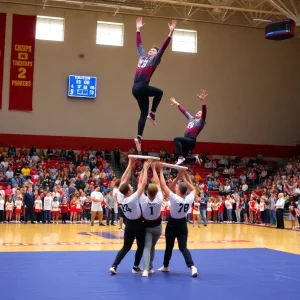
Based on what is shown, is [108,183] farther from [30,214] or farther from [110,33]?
[110,33]

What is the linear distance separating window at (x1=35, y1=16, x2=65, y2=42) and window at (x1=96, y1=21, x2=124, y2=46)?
7.98ft

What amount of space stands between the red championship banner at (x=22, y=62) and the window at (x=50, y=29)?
2.13ft

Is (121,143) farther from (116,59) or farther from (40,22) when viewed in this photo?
(40,22)

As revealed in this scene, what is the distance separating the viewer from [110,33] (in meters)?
33.5

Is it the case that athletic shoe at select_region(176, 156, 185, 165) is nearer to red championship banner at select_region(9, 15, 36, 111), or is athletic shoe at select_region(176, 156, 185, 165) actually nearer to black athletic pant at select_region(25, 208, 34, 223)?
black athletic pant at select_region(25, 208, 34, 223)

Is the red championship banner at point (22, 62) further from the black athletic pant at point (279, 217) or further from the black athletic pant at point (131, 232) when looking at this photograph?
the black athletic pant at point (131, 232)

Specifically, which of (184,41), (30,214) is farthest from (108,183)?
(184,41)

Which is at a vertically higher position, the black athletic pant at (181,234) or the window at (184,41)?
A: the window at (184,41)

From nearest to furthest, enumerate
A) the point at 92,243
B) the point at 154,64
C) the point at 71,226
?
the point at 154,64 → the point at 92,243 → the point at 71,226

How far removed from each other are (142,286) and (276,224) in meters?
18.0

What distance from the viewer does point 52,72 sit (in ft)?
106

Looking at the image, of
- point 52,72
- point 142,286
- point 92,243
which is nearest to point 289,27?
point 92,243

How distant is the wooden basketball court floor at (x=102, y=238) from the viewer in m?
16.1

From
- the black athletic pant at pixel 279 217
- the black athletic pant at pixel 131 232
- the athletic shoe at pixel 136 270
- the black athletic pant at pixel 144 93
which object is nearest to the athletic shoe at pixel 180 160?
the black athletic pant at pixel 144 93
